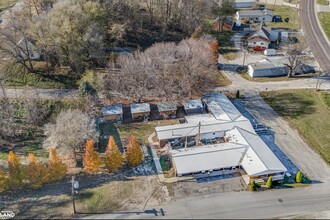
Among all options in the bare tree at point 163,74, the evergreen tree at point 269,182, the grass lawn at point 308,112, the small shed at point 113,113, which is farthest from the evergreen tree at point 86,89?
the grass lawn at point 308,112

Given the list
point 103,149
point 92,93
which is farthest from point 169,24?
point 103,149

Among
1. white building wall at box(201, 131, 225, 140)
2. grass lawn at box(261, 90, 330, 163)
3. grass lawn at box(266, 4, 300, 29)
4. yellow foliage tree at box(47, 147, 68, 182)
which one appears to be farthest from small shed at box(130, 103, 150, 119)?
grass lawn at box(266, 4, 300, 29)

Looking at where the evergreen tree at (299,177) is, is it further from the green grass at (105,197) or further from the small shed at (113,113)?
the small shed at (113,113)

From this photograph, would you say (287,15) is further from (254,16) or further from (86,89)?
(86,89)

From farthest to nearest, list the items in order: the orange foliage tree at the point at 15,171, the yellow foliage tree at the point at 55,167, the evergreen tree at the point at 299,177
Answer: the evergreen tree at the point at 299,177 < the yellow foliage tree at the point at 55,167 < the orange foliage tree at the point at 15,171

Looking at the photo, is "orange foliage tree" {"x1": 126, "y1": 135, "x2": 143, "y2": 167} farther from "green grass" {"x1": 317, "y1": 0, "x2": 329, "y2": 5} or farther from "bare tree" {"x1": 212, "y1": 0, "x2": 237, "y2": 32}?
"green grass" {"x1": 317, "y1": 0, "x2": 329, "y2": 5}

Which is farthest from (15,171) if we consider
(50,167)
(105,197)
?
(105,197)
